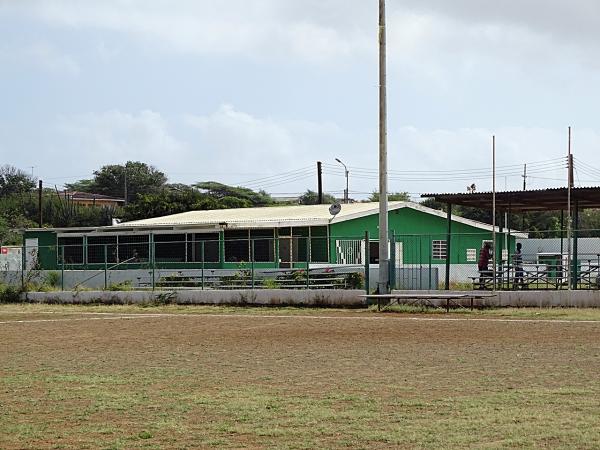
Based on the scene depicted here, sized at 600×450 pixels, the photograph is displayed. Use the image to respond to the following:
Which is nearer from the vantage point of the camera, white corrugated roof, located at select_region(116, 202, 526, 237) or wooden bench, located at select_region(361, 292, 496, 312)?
wooden bench, located at select_region(361, 292, 496, 312)

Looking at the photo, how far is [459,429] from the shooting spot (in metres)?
9.93

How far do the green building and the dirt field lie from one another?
16626mm

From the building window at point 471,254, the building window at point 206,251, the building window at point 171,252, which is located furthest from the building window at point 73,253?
the building window at point 471,254

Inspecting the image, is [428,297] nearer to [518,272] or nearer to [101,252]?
[518,272]

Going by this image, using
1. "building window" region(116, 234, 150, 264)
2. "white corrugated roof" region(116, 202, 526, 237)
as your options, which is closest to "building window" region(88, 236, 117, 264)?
"building window" region(116, 234, 150, 264)

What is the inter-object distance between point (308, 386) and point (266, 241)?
28760 mm

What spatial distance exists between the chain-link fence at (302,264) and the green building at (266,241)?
6cm

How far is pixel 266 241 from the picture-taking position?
4172cm

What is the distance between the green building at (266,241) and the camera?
128ft

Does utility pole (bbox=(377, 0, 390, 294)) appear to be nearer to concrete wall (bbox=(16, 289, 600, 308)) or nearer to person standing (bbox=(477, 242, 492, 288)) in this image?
concrete wall (bbox=(16, 289, 600, 308))

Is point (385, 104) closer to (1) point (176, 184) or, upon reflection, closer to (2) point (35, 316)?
(2) point (35, 316)

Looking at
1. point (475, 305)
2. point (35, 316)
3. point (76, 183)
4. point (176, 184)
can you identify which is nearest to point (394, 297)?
point (475, 305)

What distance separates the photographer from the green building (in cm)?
3909

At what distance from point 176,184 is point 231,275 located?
73.6 meters
